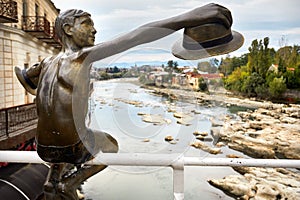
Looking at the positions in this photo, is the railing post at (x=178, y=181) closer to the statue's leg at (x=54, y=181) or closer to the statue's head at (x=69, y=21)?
the statue's leg at (x=54, y=181)

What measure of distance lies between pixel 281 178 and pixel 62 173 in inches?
294

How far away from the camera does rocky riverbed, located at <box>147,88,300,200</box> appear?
0.69m

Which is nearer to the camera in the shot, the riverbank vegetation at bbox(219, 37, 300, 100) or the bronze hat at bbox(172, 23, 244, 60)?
the bronze hat at bbox(172, 23, 244, 60)

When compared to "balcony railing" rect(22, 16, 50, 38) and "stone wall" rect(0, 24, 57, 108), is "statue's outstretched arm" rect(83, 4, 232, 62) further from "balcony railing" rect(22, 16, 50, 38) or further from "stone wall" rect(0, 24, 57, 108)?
"balcony railing" rect(22, 16, 50, 38)

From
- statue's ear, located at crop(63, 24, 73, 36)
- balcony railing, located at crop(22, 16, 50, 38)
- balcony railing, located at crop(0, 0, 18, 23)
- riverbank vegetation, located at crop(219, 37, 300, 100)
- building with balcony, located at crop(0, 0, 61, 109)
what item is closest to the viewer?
statue's ear, located at crop(63, 24, 73, 36)

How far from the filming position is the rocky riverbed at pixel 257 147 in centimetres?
69

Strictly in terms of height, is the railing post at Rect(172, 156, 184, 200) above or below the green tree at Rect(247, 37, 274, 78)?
below

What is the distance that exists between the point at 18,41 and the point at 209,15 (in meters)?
7.63

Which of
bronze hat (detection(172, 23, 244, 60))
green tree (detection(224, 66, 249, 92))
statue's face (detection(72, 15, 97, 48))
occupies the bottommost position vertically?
green tree (detection(224, 66, 249, 92))

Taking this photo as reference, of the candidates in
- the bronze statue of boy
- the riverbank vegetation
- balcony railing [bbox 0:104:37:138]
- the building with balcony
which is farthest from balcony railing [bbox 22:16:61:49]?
the riverbank vegetation

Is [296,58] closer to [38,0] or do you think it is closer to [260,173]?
[260,173]

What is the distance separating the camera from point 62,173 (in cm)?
78

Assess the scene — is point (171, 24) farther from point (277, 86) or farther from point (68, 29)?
point (277, 86)

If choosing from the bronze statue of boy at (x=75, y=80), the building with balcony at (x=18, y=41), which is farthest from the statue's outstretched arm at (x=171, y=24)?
the building with balcony at (x=18, y=41)
